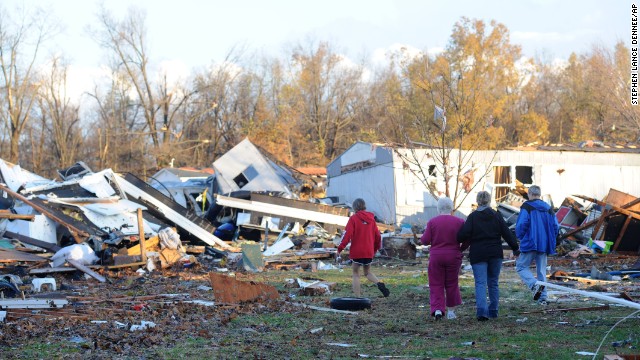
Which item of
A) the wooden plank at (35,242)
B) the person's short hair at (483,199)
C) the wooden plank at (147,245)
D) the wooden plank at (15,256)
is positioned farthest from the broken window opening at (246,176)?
the person's short hair at (483,199)

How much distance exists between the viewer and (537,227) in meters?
11.3

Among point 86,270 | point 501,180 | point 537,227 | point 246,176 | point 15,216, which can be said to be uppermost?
point 246,176

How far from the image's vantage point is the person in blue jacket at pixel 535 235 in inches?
443

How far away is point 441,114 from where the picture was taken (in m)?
17.9

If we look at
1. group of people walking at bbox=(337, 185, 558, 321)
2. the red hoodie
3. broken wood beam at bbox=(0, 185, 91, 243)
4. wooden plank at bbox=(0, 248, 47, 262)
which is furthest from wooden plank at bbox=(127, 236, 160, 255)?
group of people walking at bbox=(337, 185, 558, 321)

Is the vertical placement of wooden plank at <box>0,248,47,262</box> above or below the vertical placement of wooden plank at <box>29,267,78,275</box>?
above

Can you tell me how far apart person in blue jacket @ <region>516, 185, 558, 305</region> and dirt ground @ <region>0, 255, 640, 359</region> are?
38 cm

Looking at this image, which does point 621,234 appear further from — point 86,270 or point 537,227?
point 86,270

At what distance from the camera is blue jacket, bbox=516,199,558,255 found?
11.2m

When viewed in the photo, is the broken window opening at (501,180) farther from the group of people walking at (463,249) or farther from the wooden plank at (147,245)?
the group of people walking at (463,249)

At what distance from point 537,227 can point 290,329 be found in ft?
13.7

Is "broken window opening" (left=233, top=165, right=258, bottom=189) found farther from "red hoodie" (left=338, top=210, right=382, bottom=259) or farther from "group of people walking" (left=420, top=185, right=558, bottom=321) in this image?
"group of people walking" (left=420, top=185, right=558, bottom=321)

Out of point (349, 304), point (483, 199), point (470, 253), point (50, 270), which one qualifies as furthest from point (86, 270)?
point (483, 199)

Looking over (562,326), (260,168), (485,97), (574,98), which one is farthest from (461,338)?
(574,98)
